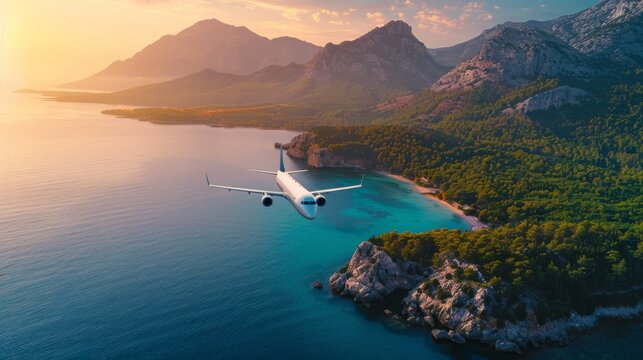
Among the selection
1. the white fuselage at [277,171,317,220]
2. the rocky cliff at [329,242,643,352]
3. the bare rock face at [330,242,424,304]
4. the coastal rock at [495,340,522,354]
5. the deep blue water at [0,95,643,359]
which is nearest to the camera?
the deep blue water at [0,95,643,359]

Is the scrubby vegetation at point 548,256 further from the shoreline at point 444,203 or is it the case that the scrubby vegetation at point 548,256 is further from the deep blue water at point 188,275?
the shoreline at point 444,203

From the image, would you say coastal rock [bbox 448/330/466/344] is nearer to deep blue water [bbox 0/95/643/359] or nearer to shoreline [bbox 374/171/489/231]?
deep blue water [bbox 0/95/643/359]

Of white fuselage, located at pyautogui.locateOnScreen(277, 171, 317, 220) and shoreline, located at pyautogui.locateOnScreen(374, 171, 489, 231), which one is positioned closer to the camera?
white fuselage, located at pyautogui.locateOnScreen(277, 171, 317, 220)

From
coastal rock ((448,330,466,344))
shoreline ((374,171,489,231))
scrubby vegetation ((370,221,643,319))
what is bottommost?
coastal rock ((448,330,466,344))

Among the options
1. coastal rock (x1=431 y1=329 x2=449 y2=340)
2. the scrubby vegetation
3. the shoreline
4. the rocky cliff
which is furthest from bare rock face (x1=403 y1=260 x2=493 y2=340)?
the shoreline

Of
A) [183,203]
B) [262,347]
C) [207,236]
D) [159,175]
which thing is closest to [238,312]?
[262,347]

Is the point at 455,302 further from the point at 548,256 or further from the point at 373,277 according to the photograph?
the point at 548,256

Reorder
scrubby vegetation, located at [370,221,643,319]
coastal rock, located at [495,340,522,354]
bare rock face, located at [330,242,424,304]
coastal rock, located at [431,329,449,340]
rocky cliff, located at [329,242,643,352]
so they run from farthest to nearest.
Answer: bare rock face, located at [330,242,424,304]
scrubby vegetation, located at [370,221,643,319]
coastal rock, located at [431,329,449,340]
rocky cliff, located at [329,242,643,352]
coastal rock, located at [495,340,522,354]
